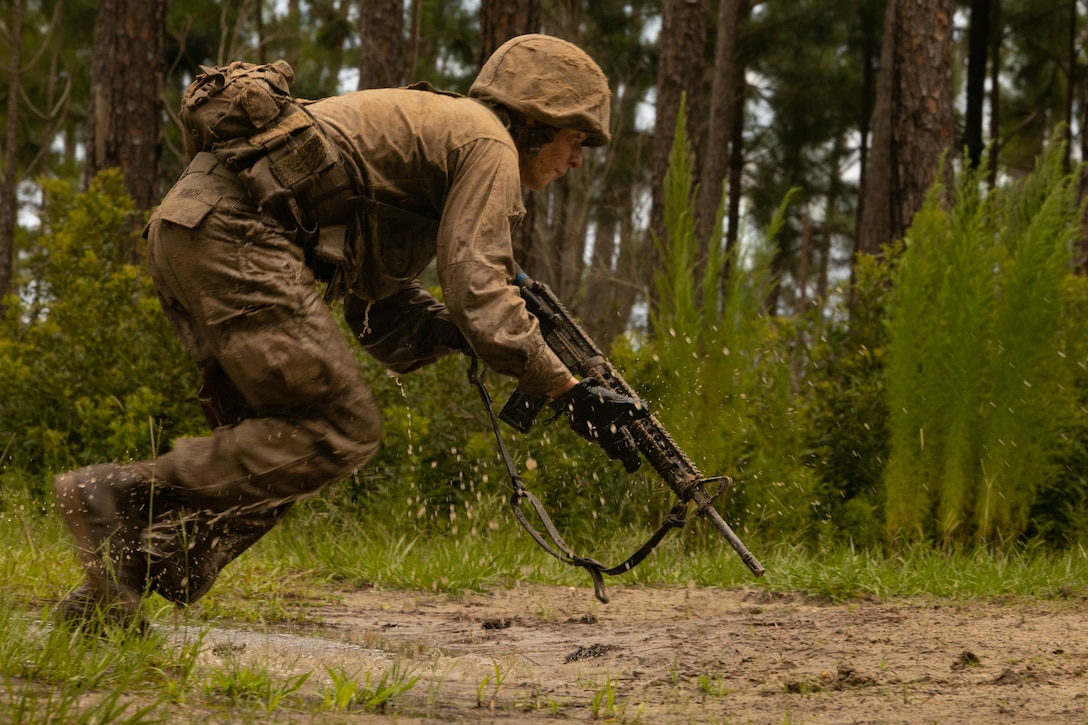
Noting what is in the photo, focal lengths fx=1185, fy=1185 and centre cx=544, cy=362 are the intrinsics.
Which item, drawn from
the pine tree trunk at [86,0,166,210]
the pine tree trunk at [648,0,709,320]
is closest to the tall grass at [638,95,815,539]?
the pine tree trunk at [86,0,166,210]

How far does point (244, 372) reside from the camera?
10.4ft

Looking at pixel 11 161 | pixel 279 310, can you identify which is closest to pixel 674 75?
pixel 11 161

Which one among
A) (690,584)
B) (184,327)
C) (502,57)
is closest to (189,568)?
(184,327)

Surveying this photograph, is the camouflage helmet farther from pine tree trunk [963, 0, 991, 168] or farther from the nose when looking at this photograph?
pine tree trunk [963, 0, 991, 168]

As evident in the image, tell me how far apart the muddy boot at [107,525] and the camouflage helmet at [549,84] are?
1517 millimetres

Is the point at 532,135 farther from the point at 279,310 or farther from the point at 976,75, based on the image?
the point at 976,75

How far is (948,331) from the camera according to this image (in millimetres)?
6004

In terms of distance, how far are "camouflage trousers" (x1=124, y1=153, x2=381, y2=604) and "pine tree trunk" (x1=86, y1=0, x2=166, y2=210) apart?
248 inches

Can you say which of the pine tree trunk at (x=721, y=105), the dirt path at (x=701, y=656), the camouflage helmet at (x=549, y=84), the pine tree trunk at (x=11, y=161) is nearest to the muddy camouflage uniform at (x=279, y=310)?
the camouflage helmet at (x=549, y=84)

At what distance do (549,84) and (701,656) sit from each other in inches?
74.4

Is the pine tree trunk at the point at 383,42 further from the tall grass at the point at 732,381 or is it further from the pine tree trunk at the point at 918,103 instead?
the tall grass at the point at 732,381

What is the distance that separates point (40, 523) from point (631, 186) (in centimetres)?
1466

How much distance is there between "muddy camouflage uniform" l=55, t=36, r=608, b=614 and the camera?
10.4 ft

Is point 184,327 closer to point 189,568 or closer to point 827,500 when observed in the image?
point 189,568
